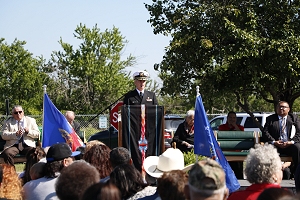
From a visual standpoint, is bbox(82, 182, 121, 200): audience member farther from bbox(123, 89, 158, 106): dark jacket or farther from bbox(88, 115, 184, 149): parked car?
bbox(88, 115, 184, 149): parked car

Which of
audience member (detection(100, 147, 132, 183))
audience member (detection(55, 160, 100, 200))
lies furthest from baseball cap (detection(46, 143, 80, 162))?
audience member (detection(55, 160, 100, 200))

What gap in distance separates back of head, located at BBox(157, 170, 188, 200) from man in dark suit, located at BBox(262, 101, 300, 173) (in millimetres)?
6702

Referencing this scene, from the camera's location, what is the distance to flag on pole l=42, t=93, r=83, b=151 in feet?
34.6

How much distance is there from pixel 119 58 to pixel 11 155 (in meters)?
30.3

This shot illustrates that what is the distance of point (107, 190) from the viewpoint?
3.26 m

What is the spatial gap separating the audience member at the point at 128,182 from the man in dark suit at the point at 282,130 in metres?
6.15

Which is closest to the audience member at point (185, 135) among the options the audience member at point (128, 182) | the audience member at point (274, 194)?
the audience member at point (128, 182)

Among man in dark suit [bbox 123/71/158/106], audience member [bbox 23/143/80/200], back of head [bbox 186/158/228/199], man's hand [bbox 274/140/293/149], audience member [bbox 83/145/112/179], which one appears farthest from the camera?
man's hand [bbox 274/140/293/149]

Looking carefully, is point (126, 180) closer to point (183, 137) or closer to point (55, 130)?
point (55, 130)

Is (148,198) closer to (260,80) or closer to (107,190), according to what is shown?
(107,190)

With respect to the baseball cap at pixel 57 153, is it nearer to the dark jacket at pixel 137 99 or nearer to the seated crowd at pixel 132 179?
the seated crowd at pixel 132 179

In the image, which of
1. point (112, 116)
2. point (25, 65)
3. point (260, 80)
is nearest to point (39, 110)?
point (25, 65)

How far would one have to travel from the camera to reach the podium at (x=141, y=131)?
355 inches

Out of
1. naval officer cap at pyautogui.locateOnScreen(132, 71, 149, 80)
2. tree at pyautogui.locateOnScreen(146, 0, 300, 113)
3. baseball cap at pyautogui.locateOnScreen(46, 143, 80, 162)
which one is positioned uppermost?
tree at pyautogui.locateOnScreen(146, 0, 300, 113)
